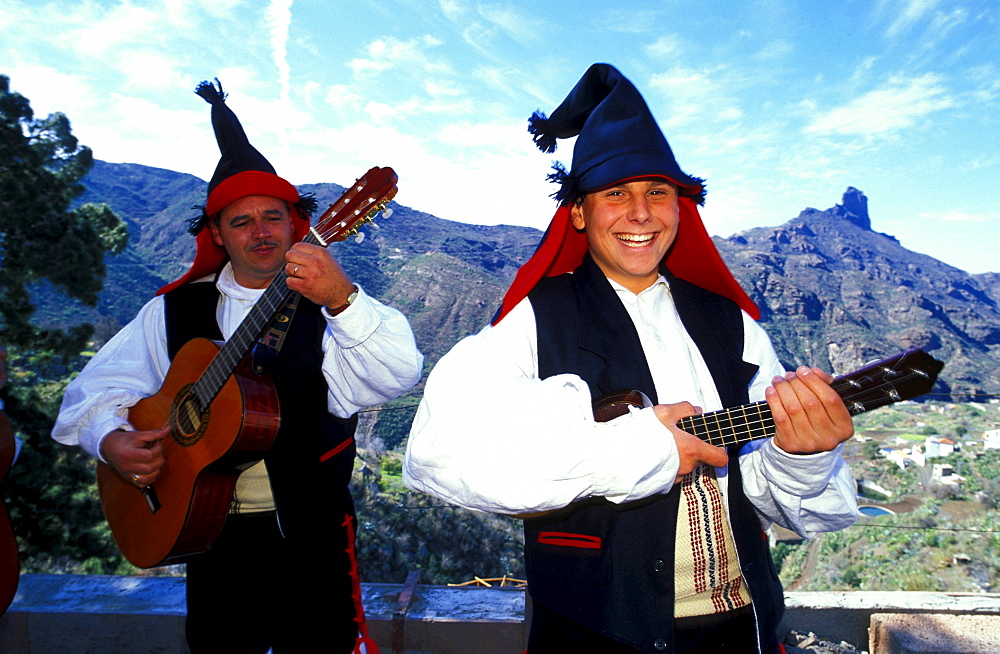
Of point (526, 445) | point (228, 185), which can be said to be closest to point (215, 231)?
point (228, 185)

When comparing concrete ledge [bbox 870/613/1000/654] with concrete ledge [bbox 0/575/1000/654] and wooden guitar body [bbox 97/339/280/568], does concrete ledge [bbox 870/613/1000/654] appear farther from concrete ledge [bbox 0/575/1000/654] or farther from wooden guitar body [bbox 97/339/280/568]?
wooden guitar body [bbox 97/339/280/568]

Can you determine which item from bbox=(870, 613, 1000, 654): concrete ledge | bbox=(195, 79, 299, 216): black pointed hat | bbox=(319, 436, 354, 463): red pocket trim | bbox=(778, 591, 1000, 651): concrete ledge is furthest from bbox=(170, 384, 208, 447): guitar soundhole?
bbox=(870, 613, 1000, 654): concrete ledge

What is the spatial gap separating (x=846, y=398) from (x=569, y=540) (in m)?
0.69

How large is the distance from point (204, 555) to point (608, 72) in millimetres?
2129

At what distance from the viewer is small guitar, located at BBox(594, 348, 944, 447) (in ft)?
4.11

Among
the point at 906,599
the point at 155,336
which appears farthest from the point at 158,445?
the point at 906,599

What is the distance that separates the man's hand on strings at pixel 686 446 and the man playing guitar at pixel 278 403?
1.11 m

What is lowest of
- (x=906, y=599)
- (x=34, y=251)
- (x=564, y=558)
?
(x=906, y=599)

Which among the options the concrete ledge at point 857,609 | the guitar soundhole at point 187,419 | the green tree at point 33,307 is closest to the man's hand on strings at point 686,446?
the guitar soundhole at point 187,419

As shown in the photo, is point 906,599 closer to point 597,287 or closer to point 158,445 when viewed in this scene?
point 597,287

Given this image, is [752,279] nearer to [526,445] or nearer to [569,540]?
[569,540]

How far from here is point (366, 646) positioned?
2.32 m

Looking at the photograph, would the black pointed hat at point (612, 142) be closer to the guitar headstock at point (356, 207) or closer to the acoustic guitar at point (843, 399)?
the acoustic guitar at point (843, 399)

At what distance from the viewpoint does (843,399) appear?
4.27ft
